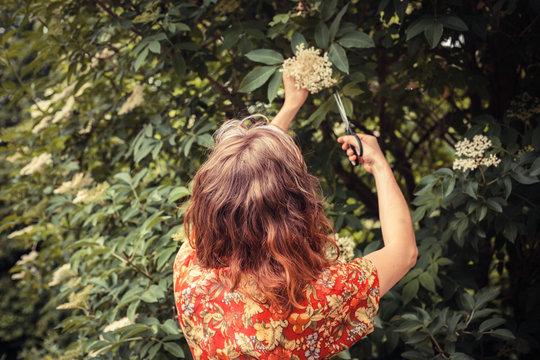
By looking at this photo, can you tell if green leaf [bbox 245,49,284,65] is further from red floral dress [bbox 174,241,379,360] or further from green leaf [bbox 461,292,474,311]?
green leaf [bbox 461,292,474,311]

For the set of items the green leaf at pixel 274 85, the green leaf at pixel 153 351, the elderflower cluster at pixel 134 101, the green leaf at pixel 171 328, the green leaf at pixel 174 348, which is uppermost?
the green leaf at pixel 274 85

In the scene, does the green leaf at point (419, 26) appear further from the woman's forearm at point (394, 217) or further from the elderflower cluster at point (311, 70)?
the woman's forearm at point (394, 217)

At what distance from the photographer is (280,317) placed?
3.58ft

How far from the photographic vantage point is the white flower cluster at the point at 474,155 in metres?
1.69

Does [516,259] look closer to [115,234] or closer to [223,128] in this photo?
[223,128]

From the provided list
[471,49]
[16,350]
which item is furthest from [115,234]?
[16,350]

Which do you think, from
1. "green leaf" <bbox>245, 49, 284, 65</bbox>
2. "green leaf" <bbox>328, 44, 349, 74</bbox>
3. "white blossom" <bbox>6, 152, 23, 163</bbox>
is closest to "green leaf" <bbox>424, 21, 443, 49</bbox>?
"green leaf" <bbox>328, 44, 349, 74</bbox>

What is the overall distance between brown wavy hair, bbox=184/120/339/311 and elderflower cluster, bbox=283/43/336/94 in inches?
19.0

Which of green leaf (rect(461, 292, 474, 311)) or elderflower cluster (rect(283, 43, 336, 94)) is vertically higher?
elderflower cluster (rect(283, 43, 336, 94))

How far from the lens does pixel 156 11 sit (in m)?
1.92

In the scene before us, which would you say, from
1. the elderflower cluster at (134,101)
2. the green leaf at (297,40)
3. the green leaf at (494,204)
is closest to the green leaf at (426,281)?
the green leaf at (494,204)

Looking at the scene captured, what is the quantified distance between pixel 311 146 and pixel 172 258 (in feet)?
3.05

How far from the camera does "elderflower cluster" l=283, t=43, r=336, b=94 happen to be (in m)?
1.57

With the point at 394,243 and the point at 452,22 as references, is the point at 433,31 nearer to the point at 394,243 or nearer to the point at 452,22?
the point at 452,22
